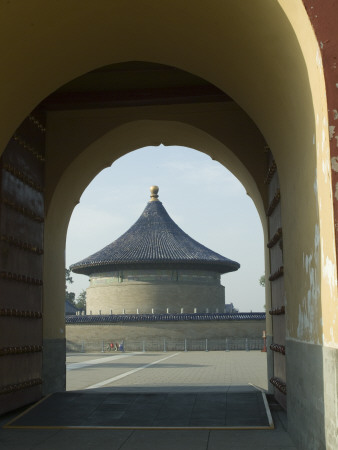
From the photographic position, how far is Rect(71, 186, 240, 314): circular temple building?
1517 inches

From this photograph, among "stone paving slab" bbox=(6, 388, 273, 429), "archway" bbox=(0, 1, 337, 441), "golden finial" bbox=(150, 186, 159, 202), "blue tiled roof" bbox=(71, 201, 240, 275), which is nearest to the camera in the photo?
"archway" bbox=(0, 1, 337, 441)

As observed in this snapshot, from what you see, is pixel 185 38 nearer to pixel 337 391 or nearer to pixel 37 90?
pixel 37 90

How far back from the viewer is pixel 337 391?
9.95 feet

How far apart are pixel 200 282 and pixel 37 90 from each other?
34413 mm

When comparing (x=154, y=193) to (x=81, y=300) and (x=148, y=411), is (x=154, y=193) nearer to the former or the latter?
(x=81, y=300)

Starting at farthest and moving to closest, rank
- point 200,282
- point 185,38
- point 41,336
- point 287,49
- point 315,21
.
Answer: point 200,282
point 41,336
point 185,38
point 287,49
point 315,21

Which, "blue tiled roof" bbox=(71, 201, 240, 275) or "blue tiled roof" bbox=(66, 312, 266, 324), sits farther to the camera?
"blue tiled roof" bbox=(71, 201, 240, 275)

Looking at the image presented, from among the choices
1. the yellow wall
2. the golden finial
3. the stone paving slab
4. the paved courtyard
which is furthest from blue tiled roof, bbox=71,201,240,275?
the yellow wall

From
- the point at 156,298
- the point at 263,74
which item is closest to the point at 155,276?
the point at 156,298

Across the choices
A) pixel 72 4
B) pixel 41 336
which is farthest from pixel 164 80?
pixel 41 336

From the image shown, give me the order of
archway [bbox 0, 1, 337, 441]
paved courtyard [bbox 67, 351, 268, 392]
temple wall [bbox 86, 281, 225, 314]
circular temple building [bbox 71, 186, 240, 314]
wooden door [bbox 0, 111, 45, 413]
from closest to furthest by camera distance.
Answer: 1. archway [bbox 0, 1, 337, 441]
2. wooden door [bbox 0, 111, 45, 413]
3. paved courtyard [bbox 67, 351, 268, 392]
4. temple wall [bbox 86, 281, 225, 314]
5. circular temple building [bbox 71, 186, 240, 314]

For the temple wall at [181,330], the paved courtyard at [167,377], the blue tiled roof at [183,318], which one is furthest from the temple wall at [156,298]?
the paved courtyard at [167,377]

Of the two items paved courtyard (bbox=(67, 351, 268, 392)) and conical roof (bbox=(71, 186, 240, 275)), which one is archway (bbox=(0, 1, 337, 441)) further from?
conical roof (bbox=(71, 186, 240, 275))

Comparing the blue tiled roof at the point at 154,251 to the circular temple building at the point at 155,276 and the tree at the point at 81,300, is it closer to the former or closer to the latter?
the circular temple building at the point at 155,276
